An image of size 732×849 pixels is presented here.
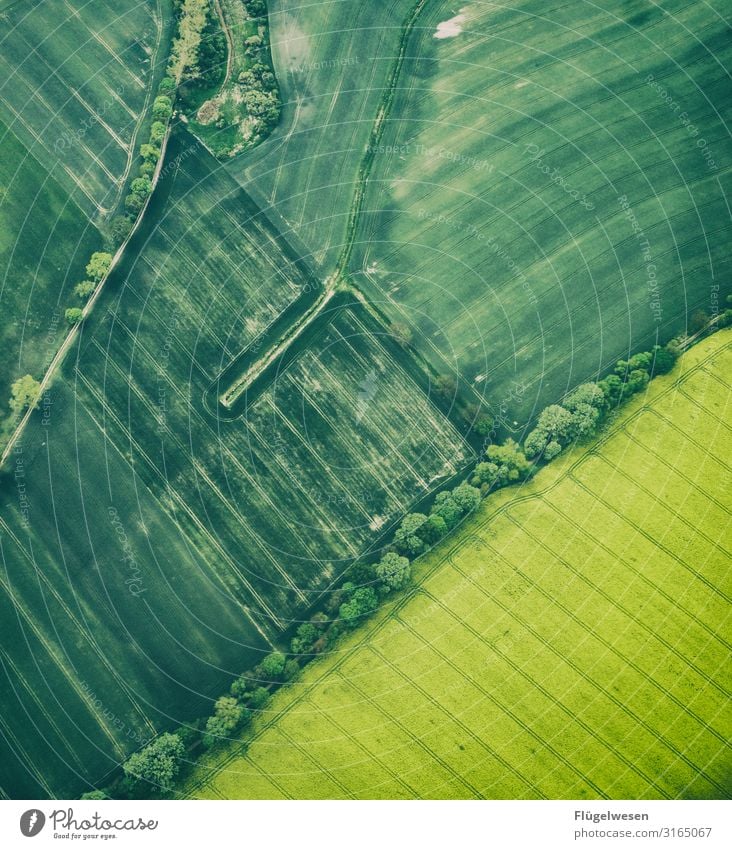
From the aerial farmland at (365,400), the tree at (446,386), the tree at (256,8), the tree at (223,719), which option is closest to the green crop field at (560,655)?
the aerial farmland at (365,400)

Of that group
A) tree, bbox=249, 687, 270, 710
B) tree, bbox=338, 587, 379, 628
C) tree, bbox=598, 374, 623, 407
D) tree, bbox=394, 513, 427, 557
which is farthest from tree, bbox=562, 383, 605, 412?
tree, bbox=249, 687, 270, 710

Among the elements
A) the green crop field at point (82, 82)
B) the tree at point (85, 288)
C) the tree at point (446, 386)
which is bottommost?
the tree at point (446, 386)

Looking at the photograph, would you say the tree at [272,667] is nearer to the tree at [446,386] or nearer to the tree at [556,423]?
the tree at [446,386]

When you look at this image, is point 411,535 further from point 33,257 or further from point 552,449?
point 33,257

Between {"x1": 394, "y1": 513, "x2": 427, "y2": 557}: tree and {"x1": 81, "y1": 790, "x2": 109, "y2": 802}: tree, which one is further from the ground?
{"x1": 81, "y1": 790, "x2": 109, "y2": 802}: tree

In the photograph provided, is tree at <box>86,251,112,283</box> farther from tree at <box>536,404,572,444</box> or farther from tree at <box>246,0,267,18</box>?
tree at <box>536,404,572,444</box>

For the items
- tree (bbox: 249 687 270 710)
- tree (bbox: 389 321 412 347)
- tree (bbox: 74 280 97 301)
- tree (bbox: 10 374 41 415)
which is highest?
tree (bbox: 74 280 97 301)

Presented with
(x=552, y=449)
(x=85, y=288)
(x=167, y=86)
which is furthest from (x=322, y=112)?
(x=552, y=449)
